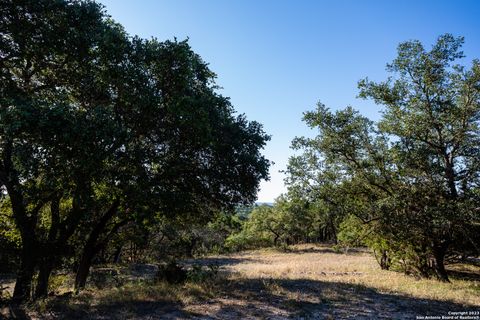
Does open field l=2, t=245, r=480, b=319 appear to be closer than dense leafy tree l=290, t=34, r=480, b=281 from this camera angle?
Yes

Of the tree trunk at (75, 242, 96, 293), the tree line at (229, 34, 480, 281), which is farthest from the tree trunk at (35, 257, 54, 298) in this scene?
the tree line at (229, 34, 480, 281)

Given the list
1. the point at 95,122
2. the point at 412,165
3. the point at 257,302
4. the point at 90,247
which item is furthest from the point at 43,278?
the point at 412,165

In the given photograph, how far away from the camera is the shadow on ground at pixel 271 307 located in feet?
30.3

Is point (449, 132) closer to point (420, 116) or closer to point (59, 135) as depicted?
point (420, 116)

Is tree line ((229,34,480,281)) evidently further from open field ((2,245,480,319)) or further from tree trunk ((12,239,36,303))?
tree trunk ((12,239,36,303))

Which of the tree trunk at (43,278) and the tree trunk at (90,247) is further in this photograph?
the tree trunk at (90,247)

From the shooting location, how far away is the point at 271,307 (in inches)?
392

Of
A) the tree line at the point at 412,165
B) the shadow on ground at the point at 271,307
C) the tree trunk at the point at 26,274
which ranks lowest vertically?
the shadow on ground at the point at 271,307

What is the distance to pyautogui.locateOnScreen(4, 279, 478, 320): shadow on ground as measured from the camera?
923 cm

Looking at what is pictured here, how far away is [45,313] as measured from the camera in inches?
376

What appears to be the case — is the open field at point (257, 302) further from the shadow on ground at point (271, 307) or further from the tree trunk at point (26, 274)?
the tree trunk at point (26, 274)

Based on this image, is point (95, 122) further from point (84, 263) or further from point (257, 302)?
point (84, 263)

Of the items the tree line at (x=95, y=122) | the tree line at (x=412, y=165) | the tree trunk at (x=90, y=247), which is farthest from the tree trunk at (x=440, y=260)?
the tree trunk at (x=90, y=247)

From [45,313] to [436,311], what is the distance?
12.1 metres
